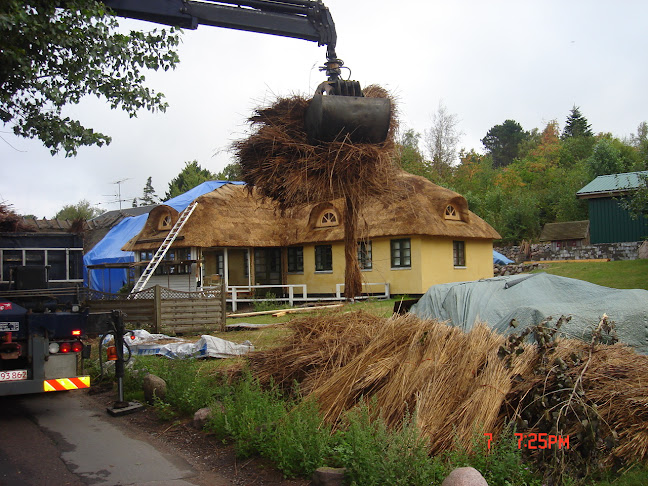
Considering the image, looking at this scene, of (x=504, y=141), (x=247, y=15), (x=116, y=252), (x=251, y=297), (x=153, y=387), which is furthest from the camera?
(x=504, y=141)

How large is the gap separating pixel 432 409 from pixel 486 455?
25.8 inches

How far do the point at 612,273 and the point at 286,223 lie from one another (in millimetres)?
13916

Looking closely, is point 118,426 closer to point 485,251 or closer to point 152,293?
point 152,293

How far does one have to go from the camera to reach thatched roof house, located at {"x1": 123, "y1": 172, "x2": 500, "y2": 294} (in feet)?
76.1

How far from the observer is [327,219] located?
82.9 feet

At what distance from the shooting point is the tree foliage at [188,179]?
190 feet

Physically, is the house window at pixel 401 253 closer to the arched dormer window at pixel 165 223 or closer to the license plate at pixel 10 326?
the arched dormer window at pixel 165 223

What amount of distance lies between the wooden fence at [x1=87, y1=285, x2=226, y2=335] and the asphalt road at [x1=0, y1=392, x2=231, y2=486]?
5871 millimetres

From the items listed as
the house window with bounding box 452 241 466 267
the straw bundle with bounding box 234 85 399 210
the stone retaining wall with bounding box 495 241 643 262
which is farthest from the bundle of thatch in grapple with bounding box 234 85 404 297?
the stone retaining wall with bounding box 495 241 643 262

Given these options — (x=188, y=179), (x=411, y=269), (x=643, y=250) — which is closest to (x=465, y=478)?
(x=411, y=269)

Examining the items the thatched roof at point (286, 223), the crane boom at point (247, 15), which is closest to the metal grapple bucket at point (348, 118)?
the crane boom at point (247, 15)

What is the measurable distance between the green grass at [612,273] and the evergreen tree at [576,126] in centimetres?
3932

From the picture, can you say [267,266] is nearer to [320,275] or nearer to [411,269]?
[320,275]

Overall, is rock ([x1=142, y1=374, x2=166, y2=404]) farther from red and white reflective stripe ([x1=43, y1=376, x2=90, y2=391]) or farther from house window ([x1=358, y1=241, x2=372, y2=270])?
house window ([x1=358, y1=241, x2=372, y2=270])
